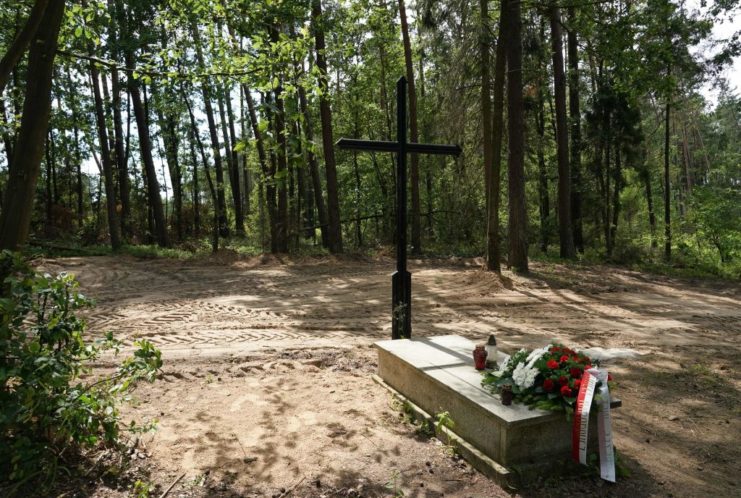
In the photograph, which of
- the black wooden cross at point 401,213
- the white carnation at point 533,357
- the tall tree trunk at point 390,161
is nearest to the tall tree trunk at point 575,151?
the tall tree trunk at point 390,161

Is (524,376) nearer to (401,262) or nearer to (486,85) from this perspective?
(401,262)

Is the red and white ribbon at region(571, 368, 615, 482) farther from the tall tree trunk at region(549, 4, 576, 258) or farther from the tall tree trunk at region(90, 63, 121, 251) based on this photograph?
the tall tree trunk at region(90, 63, 121, 251)

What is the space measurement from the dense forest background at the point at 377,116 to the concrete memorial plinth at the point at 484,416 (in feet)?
7.36

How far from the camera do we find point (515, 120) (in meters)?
12.4

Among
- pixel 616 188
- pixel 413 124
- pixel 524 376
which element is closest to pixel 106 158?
pixel 413 124

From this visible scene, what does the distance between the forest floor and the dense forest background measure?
2050mm

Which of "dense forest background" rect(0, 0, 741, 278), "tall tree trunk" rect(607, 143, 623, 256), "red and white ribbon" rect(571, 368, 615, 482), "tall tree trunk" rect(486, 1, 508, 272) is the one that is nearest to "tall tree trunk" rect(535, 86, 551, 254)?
"dense forest background" rect(0, 0, 741, 278)

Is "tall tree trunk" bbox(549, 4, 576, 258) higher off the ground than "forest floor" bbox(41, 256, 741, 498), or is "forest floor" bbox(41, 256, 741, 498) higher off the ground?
"tall tree trunk" bbox(549, 4, 576, 258)

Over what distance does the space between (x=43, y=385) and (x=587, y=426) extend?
3418 millimetres

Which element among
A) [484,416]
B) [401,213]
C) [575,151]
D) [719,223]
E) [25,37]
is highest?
[575,151]

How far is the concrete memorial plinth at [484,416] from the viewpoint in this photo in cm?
343

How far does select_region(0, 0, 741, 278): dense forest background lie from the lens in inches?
189

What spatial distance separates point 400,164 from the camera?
20.7 feet

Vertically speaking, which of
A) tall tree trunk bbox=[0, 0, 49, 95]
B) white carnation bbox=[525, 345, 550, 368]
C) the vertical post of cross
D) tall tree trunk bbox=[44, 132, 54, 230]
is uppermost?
tall tree trunk bbox=[44, 132, 54, 230]
